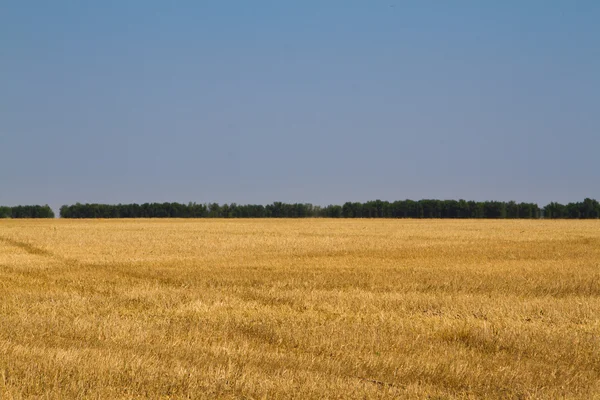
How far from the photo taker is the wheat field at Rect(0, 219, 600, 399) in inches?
→ 324

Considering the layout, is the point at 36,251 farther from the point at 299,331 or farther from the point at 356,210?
the point at 356,210

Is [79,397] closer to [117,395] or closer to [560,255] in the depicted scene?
[117,395]

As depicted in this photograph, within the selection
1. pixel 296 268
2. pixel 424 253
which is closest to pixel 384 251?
pixel 424 253

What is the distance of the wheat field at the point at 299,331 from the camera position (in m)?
8.23

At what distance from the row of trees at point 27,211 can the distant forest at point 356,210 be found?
2.64m

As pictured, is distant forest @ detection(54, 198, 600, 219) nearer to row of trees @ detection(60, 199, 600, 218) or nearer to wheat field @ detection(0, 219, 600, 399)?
row of trees @ detection(60, 199, 600, 218)

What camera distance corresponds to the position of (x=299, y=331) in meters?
12.2

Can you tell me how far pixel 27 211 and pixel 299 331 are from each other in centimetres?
12255

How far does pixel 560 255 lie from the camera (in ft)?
113

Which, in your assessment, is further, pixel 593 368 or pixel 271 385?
pixel 593 368

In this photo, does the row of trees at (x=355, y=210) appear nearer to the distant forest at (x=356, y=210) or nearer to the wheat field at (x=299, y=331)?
the distant forest at (x=356, y=210)


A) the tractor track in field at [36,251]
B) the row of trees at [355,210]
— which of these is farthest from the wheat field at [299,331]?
the row of trees at [355,210]

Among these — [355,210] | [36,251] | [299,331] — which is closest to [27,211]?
[355,210]

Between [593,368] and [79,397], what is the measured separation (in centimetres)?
727
